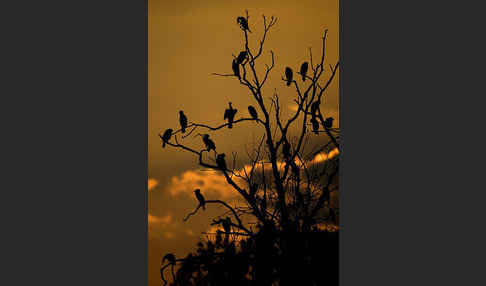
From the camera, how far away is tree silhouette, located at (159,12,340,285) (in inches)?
197

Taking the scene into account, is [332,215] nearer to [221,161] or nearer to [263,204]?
[263,204]

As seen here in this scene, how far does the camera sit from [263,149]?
5090 mm

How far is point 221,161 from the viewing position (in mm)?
5121

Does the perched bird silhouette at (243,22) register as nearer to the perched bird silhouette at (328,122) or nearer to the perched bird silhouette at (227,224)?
the perched bird silhouette at (328,122)

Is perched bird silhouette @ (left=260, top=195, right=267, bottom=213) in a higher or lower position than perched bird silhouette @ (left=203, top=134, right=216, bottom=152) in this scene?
lower

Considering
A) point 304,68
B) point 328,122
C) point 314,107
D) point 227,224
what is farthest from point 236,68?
point 227,224

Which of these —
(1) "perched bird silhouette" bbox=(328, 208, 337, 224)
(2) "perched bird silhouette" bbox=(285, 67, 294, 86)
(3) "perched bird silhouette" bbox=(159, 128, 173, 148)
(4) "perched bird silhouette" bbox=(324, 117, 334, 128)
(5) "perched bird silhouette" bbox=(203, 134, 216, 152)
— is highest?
(2) "perched bird silhouette" bbox=(285, 67, 294, 86)

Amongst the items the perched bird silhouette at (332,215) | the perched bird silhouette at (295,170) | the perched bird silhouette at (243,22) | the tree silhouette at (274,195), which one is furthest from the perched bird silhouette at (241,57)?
the perched bird silhouette at (332,215)

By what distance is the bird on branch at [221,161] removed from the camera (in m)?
5.12

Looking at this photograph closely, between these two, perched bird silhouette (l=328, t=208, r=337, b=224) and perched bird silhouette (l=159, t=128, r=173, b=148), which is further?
perched bird silhouette (l=159, t=128, r=173, b=148)

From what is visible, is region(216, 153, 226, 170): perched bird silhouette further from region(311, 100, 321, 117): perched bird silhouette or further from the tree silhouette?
region(311, 100, 321, 117): perched bird silhouette

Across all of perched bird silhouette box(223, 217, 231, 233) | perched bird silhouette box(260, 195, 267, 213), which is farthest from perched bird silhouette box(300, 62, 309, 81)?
perched bird silhouette box(223, 217, 231, 233)

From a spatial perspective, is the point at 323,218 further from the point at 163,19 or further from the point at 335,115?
the point at 163,19

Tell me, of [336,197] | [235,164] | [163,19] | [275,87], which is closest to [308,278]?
[336,197]
